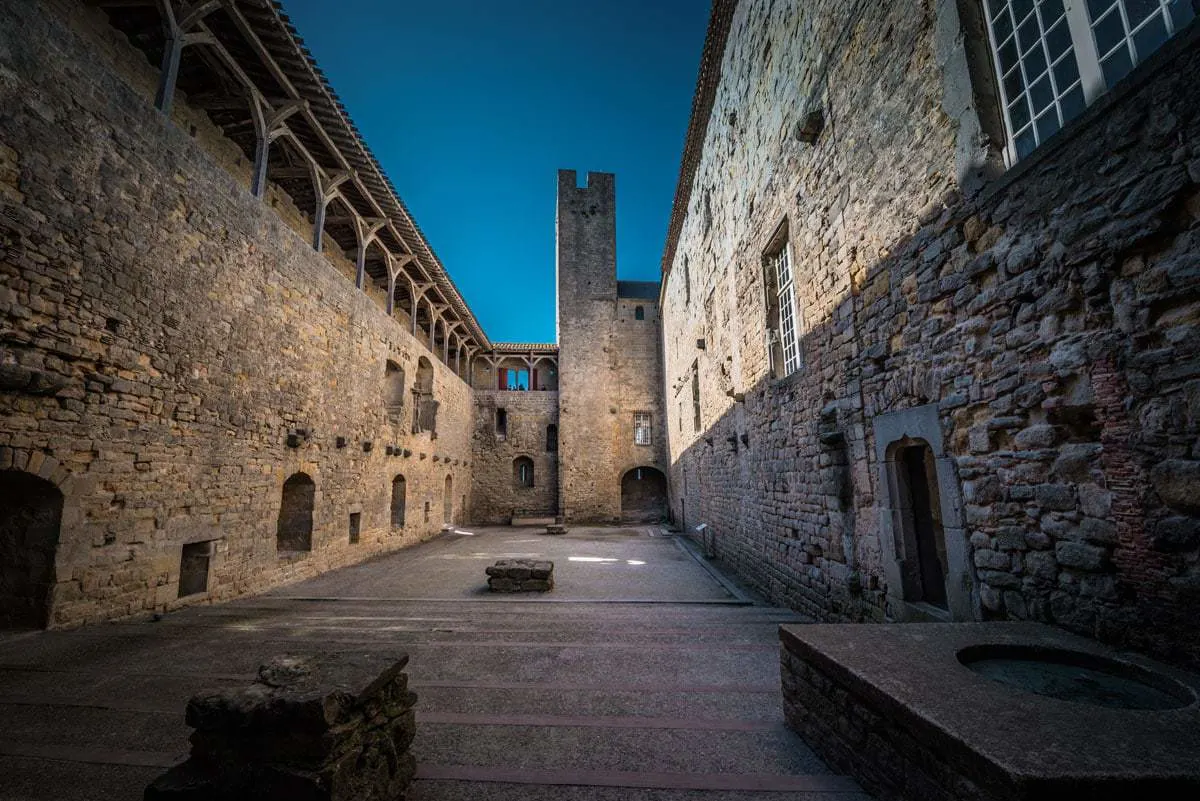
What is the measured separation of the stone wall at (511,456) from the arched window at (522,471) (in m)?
0.12

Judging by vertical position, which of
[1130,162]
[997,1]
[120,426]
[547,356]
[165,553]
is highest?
[547,356]

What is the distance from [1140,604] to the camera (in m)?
2.36

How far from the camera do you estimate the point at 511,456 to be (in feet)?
69.5

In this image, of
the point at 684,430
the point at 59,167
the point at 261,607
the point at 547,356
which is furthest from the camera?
the point at 547,356

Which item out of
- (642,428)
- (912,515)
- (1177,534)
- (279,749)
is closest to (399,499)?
(642,428)

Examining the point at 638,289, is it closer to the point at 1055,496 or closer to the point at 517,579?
the point at 517,579

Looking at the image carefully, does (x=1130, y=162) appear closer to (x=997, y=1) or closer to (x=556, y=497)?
(x=997, y=1)

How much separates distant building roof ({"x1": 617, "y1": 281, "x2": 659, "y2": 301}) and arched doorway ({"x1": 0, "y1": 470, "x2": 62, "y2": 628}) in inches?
839

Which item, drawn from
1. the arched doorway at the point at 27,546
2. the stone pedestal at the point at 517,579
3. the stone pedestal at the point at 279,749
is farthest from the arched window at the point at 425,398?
A: the stone pedestal at the point at 279,749

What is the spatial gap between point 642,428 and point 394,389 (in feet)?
37.8

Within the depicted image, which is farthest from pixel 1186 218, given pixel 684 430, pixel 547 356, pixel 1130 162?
pixel 547 356

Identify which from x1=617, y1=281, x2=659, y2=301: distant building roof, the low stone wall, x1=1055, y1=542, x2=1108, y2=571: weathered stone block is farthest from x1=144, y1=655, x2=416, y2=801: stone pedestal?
x1=617, y1=281, x2=659, y2=301: distant building roof

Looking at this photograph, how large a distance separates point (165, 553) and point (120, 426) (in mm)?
1619

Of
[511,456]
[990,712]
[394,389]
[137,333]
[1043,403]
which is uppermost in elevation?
[394,389]
